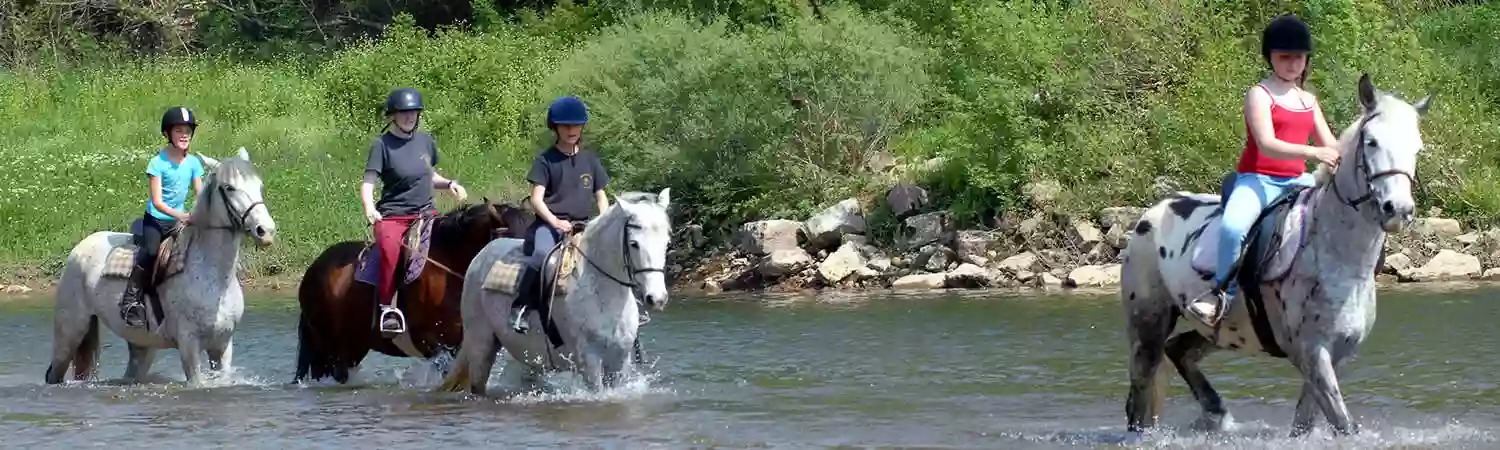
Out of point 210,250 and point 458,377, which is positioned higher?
point 210,250

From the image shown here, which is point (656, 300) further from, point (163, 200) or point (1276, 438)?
point (163, 200)

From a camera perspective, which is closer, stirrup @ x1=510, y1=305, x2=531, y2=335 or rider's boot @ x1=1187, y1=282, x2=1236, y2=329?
rider's boot @ x1=1187, y1=282, x2=1236, y2=329

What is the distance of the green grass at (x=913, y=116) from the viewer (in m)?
23.6

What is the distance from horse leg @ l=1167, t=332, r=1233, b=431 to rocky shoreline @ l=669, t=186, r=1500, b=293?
11183mm

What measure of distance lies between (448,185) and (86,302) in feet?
9.21

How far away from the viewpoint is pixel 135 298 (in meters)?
13.6

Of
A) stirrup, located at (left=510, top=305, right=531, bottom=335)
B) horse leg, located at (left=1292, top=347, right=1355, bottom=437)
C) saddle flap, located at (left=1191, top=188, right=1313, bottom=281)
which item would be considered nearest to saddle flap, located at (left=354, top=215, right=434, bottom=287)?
A: stirrup, located at (left=510, top=305, right=531, bottom=335)

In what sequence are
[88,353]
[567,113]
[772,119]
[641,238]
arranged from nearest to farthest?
[641,238]
[567,113]
[88,353]
[772,119]

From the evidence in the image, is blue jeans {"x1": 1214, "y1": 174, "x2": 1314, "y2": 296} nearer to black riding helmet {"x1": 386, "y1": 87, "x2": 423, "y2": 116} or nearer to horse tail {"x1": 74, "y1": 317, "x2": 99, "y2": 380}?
black riding helmet {"x1": 386, "y1": 87, "x2": 423, "y2": 116}

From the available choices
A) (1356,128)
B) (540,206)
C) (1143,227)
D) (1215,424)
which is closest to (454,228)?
(540,206)

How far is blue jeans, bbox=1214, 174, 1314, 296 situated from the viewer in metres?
9.52

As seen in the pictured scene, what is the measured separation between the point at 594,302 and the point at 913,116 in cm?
1556

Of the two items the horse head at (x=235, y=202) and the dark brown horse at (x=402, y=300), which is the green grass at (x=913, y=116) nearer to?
the dark brown horse at (x=402, y=300)

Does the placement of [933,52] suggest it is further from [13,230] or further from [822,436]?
[822,436]
